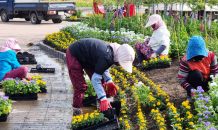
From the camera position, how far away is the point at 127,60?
11.9 feet

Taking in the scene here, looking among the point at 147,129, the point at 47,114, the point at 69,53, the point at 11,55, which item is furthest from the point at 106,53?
the point at 11,55

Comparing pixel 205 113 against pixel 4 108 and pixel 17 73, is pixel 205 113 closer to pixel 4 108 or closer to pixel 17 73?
pixel 4 108

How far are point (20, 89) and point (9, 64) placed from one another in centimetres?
103

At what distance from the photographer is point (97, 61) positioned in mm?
3756

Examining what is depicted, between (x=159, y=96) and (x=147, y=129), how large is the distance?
825 mm

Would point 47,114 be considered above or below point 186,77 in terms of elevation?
below

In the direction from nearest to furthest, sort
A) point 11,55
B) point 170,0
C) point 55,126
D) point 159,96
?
point 55,126, point 159,96, point 11,55, point 170,0

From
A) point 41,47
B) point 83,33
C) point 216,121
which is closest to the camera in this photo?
point 216,121

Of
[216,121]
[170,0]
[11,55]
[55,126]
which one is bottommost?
[55,126]

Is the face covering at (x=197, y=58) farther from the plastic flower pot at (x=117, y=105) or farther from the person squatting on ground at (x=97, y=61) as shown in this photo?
the plastic flower pot at (x=117, y=105)

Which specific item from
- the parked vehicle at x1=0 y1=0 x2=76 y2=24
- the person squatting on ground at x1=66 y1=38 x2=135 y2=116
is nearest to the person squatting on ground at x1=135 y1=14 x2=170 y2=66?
the person squatting on ground at x1=66 y1=38 x2=135 y2=116

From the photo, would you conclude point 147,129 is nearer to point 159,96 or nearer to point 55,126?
point 159,96

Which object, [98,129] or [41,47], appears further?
[41,47]

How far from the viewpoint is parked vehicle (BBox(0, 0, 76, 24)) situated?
1817 centimetres
